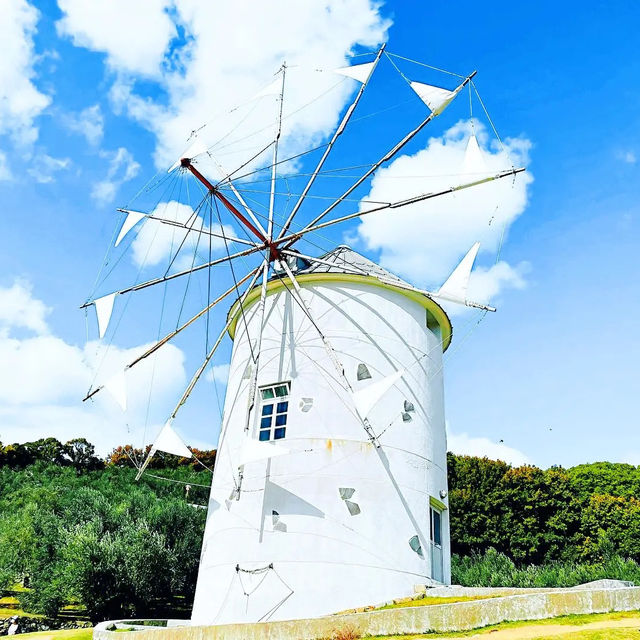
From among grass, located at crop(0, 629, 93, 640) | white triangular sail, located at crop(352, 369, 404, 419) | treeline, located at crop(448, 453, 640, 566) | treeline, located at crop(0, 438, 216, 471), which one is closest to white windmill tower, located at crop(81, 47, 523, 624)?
white triangular sail, located at crop(352, 369, 404, 419)

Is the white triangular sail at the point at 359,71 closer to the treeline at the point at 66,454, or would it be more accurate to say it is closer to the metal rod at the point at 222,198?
the metal rod at the point at 222,198

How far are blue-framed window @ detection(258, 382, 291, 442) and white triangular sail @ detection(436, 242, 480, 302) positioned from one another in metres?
4.64

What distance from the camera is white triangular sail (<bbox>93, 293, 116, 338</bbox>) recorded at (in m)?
A: 19.8

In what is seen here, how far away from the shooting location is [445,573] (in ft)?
54.4

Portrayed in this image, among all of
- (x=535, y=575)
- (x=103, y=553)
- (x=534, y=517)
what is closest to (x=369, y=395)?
(x=103, y=553)

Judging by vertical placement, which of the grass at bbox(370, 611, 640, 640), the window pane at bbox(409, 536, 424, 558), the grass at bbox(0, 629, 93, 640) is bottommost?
the grass at bbox(0, 629, 93, 640)

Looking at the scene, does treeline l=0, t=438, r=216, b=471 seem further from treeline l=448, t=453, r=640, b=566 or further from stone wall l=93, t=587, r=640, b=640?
stone wall l=93, t=587, r=640, b=640

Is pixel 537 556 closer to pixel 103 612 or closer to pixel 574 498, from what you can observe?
pixel 574 498

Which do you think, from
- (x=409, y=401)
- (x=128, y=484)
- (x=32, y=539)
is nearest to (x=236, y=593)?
(x=409, y=401)

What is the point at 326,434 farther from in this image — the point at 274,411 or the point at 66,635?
the point at 66,635

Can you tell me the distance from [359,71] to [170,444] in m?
11.6

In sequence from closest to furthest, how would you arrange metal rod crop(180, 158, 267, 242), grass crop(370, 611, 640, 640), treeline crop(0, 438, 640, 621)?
grass crop(370, 611, 640, 640), metal rod crop(180, 158, 267, 242), treeline crop(0, 438, 640, 621)

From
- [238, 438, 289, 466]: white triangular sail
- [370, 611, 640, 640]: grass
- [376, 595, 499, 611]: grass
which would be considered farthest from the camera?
[238, 438, 289, 466]: white triangular sail

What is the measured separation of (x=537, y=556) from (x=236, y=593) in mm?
25888
